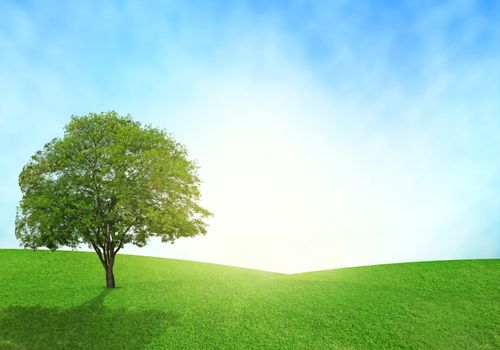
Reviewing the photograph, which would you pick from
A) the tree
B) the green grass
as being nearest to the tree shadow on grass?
the green grass

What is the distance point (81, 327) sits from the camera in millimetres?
28688

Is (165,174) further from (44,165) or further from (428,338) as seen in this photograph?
(428,338)

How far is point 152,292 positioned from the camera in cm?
3600

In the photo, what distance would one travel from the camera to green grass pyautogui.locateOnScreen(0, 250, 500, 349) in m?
25.9

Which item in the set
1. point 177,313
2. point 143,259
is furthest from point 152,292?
point 143,259

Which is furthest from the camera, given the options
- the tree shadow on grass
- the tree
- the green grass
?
the tree

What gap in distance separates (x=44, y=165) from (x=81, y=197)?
497cm

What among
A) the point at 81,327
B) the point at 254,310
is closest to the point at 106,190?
the point at 81,327

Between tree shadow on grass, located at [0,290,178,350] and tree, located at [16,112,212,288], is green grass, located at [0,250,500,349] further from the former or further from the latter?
tree, located at [16,112,212,288]

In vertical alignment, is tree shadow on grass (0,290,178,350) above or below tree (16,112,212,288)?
below

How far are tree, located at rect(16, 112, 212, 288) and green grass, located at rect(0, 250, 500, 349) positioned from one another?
18.9ft

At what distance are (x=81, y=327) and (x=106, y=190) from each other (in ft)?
35.5

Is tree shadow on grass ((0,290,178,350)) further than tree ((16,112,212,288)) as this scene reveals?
No

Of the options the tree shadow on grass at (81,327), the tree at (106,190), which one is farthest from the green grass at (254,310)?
the tree at (106,190)
